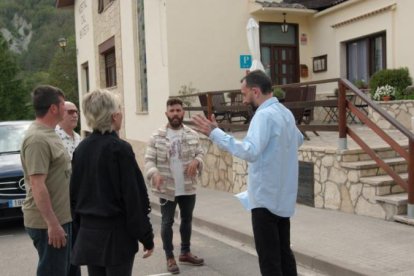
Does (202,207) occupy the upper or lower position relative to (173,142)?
lower

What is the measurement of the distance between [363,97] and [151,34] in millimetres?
9105

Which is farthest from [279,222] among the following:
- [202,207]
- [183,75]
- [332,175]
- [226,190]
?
[183,75]

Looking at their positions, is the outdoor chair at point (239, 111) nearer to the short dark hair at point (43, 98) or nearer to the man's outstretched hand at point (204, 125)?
the man's outstretched hand at point (204, 125)

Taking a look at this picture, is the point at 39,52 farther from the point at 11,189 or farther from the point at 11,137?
the point at 11,189

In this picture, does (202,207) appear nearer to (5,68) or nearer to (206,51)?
(206,51)

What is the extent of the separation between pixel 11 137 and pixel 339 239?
6251 millimetres

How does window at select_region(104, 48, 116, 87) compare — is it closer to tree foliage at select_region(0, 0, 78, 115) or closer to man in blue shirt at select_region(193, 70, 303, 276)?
man in blue shirt at select_region(193, 70, 303, 276)

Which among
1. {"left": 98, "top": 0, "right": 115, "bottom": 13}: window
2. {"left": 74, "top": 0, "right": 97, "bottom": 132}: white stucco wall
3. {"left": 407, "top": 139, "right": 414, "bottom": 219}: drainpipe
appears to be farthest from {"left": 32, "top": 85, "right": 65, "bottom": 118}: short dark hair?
{"left": 74, "top": 0, "right": 97, "bottom": 132}: white stucco wall

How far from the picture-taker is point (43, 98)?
145 inches

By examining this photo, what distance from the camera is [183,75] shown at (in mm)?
14086

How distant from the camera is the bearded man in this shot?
5.57 meters

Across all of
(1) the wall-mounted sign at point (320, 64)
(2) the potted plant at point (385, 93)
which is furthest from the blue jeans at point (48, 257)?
(1) the wall-mounted sign at point (320, 64)

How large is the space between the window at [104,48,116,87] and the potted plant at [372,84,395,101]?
37.8 feet

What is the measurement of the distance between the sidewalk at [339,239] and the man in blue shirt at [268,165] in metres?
1.52
